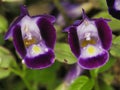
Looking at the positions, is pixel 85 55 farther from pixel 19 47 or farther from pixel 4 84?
pixel 4 84

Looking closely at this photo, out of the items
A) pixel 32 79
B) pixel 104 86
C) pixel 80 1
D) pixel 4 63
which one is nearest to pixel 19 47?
pixel 4 63

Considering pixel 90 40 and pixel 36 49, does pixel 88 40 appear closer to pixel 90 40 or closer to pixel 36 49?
pixel 90 40

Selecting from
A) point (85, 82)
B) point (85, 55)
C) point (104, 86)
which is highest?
point (85, 55)

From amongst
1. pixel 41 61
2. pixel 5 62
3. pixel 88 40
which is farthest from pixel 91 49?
pixel 5 62

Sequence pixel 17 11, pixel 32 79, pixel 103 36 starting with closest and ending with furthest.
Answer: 1. pixel 103 36
2. pixel 32 79
3. pixel 17 11

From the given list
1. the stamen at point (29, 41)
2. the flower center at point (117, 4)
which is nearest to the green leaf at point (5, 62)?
the stamen at point (29, 41)

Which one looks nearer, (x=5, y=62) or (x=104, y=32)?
(x=104, y=32)
